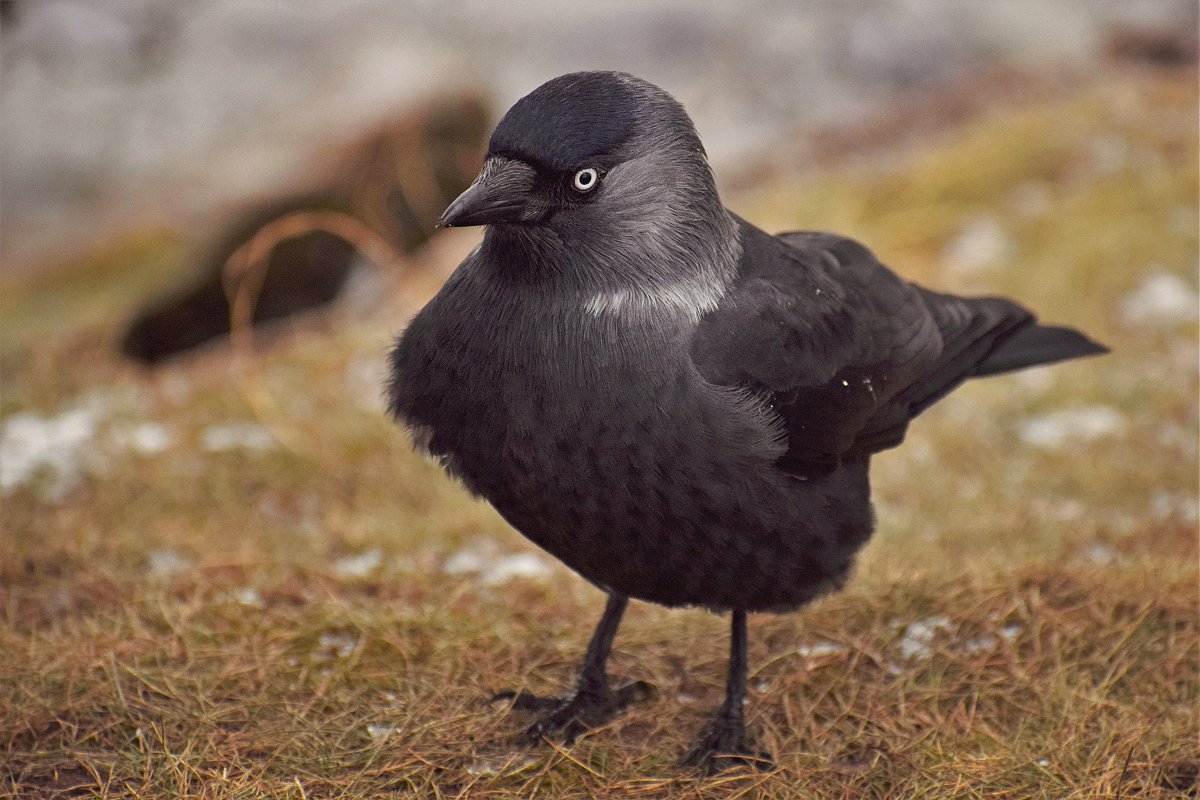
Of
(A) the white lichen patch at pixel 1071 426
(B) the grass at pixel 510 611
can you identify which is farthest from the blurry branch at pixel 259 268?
(A) the white lichen patch at pixel 1071 426

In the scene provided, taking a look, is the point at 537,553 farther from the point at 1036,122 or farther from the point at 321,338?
the point at 1036,122

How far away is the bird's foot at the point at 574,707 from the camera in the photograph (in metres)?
3.08

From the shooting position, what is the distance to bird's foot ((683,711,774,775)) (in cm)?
297

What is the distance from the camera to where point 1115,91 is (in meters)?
8.82

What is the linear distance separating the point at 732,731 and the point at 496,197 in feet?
5.01

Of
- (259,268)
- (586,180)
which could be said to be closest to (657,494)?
(586,180)

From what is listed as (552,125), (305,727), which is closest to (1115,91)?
(552,125)

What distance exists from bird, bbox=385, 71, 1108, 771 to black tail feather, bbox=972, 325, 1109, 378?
0.88 m

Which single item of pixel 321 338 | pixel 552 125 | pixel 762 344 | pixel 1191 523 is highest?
pixel 552 125

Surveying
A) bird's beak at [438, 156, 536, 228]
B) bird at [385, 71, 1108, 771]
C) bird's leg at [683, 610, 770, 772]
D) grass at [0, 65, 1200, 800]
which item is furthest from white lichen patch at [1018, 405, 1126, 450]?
bird's beak at [438, 156, 536, 228]

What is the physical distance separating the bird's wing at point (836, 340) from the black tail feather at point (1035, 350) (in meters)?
0.05

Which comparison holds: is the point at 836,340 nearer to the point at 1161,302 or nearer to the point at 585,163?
the point at 585,163

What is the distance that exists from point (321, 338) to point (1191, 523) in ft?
14.5

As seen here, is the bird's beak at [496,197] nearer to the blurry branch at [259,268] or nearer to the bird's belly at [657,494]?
the bird's belly at [657,494]
